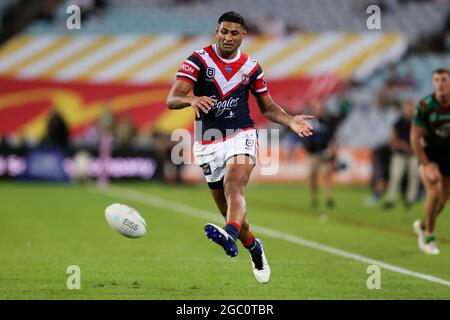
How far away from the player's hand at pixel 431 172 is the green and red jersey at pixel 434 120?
0.94 ft

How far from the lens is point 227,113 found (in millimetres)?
9352

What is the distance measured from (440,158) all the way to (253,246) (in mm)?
4129

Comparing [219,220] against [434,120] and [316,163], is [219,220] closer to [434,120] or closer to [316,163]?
[316,163]

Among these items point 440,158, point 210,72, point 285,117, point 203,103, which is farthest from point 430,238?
point 203,103

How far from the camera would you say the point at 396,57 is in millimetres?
35812

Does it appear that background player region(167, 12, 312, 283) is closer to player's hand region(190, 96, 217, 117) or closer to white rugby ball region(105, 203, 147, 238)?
player's hand region(190, 96, 217, 117)

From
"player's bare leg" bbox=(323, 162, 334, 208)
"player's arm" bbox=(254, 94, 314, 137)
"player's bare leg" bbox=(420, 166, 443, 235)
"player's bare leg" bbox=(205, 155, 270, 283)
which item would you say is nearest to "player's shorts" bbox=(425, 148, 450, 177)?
"player's bare leg" bbox=(420, 166, 443, 235)

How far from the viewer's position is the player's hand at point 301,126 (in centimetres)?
911

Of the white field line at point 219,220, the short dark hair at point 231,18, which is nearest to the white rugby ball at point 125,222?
the short dark hair at point 231,18

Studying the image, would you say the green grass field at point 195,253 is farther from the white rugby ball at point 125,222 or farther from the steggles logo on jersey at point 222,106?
the steggles logo on jersey at point 222,106

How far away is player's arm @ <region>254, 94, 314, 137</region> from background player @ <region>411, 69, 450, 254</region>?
3456 millimetres

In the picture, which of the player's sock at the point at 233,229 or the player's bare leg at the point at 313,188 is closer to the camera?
the player's sock at the point at 233,229
